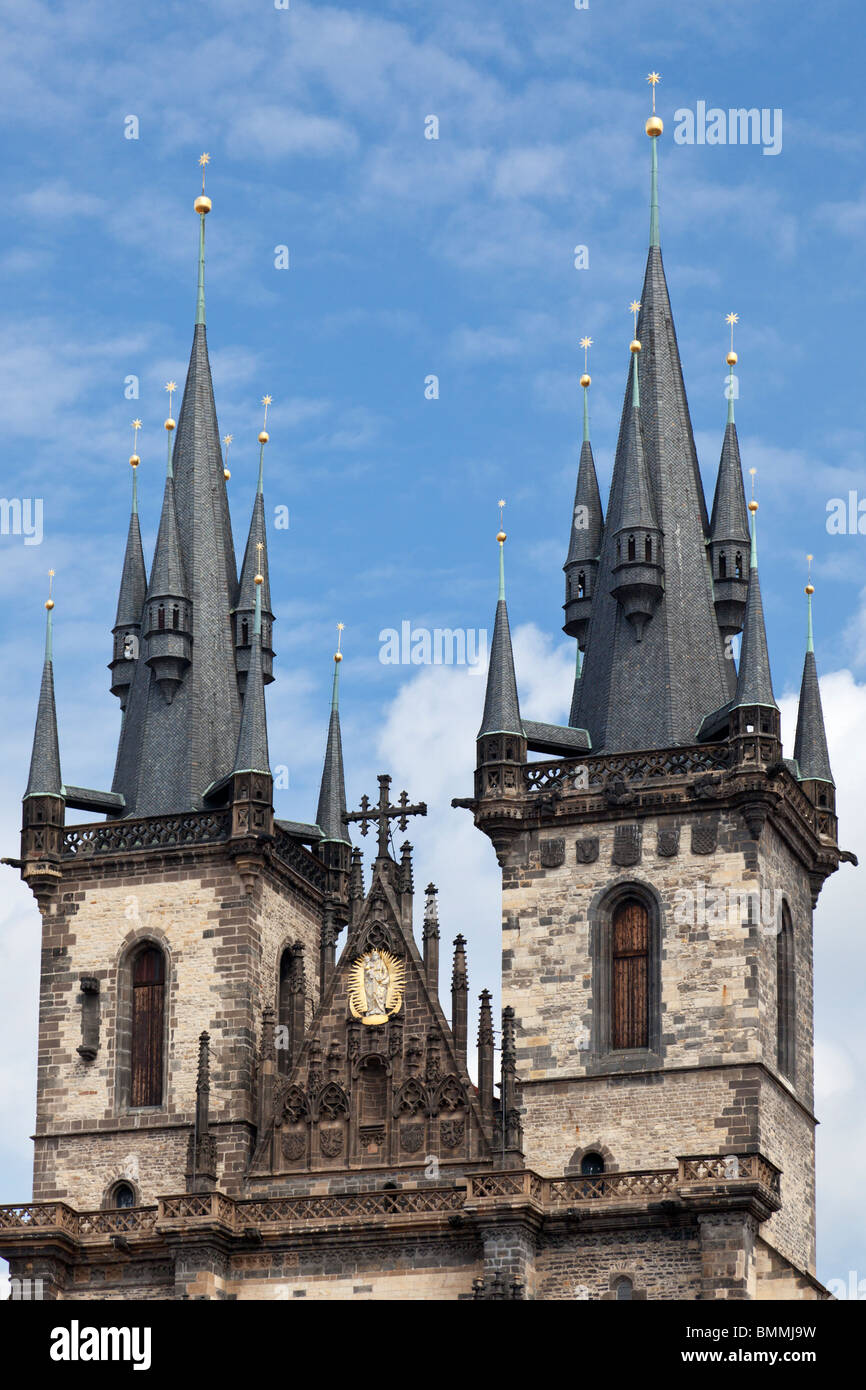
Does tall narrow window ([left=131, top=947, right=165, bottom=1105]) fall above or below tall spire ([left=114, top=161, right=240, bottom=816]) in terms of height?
below

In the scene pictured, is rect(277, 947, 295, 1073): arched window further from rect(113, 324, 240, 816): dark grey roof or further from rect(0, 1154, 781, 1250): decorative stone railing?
rect(0, 1154, 781, 1250): decorative stone railing

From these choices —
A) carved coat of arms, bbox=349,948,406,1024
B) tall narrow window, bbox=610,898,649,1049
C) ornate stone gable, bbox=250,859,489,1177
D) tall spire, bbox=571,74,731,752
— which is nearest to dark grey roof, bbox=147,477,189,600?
ornate stone gable, bbox=250,859,489,1177

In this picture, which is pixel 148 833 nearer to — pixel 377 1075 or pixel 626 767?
pixel 377 1075

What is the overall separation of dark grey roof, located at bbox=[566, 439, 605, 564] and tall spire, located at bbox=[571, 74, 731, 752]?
0.46m

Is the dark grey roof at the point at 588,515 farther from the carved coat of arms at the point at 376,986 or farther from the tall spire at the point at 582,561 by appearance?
the carved coat of arms at the point at 376,986

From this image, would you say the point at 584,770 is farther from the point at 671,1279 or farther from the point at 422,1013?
the point at 671,1279

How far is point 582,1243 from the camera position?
49875 mm

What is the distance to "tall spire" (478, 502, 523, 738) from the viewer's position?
178 ft

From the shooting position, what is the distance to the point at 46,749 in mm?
57188
